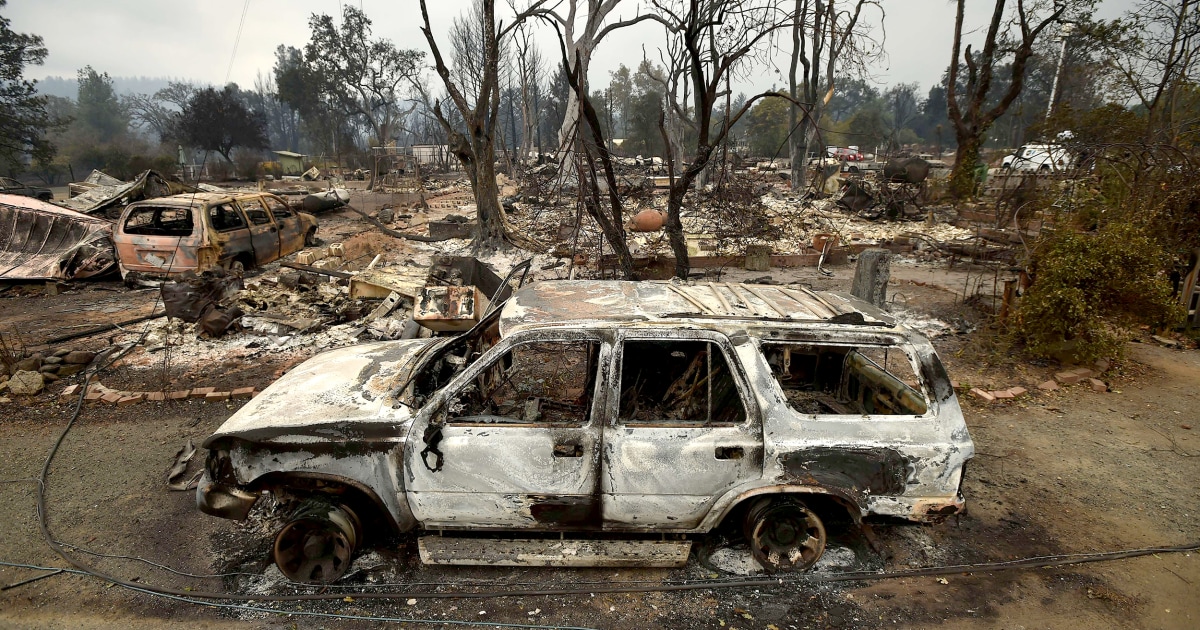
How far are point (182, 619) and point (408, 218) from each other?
49.9 feet

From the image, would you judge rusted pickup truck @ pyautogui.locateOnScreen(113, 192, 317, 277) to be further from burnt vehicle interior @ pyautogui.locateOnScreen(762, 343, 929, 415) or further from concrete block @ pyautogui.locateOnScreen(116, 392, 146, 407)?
burnt vehicle interior @ pyautogui.locateOnScreen(762, 343, 929, 415)

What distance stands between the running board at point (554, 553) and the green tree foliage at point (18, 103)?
34469 mm

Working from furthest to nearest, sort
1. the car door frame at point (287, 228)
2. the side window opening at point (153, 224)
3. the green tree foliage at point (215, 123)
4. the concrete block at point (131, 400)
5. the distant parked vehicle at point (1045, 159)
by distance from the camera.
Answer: the green tree foliage at point (215, 123) < the car door frame at point (287, 228) < the side window opening at point (153, 224) < the distant parked vehicle at point (1045, 159) < the concrete block at point (131, 400)

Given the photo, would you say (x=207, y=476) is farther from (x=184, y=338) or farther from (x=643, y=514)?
(x=184, y=338)

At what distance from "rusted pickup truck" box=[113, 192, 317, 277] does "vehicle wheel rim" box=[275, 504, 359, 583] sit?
23.3 ft

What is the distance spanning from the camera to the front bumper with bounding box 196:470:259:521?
3.12 metres

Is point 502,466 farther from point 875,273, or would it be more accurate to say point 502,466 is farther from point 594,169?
point 875,273

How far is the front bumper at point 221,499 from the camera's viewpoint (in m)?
3.12

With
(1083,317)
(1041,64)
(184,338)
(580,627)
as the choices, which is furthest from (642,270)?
(1041,64)

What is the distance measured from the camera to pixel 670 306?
3.38 m

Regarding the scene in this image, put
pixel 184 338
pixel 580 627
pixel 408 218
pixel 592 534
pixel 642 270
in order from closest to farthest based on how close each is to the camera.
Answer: pixel 580 627 → pixel 592 534 → pixel 184 338 → pixel 642 270 → pixel 408 218

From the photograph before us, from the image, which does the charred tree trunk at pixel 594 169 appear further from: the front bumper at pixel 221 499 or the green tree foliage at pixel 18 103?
the green tree foliage at pixel 18 103

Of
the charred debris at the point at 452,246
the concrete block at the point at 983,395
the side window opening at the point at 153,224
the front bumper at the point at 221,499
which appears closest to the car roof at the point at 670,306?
the front bumper at the point at 221,499

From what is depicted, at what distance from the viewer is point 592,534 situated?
131 inches
